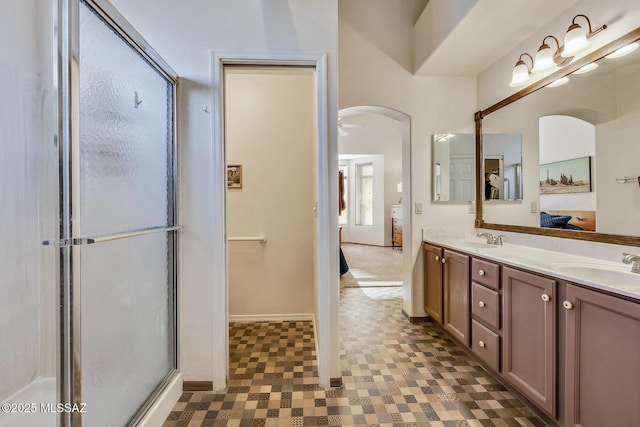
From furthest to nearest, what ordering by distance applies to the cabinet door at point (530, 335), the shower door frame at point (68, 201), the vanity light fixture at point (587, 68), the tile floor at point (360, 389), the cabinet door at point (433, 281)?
the cabinet door at point (433, 281)
the vanity light fixture at point (587, 68)
the tile floor at point (360, 389)
the cabinet door at point (530, 335)
the shower door frame at point (68, 201)

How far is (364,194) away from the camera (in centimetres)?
855

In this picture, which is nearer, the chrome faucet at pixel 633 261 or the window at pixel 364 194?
the chrome faucet at pixel 633 261

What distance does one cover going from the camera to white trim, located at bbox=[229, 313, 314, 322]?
2.93m

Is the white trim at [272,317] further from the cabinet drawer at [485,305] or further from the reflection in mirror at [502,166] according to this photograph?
the reflection in mirror at [502,166]

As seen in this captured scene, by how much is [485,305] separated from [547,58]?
170cm

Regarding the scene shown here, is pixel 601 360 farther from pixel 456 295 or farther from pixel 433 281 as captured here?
pixel 433 281

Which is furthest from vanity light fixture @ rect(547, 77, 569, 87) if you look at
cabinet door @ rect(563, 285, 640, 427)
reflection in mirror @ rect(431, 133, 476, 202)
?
cabinet door @ rect(563, 285, 640, 427)

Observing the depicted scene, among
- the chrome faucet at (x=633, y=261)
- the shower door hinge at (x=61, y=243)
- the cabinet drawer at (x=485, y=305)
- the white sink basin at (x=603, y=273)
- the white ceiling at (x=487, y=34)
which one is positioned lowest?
the cabinet drawer at (x=485, y=305)

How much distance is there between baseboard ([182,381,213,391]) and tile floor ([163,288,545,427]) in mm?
31

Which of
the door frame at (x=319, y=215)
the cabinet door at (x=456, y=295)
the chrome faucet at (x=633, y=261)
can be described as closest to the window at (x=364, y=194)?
the cabinet door at (x=456, y=295)

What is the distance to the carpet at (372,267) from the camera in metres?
4.36

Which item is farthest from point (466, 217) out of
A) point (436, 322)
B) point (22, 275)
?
point (22, 275)

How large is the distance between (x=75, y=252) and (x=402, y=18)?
3.15 metres

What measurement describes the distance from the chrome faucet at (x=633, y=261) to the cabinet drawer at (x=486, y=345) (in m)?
0.77
